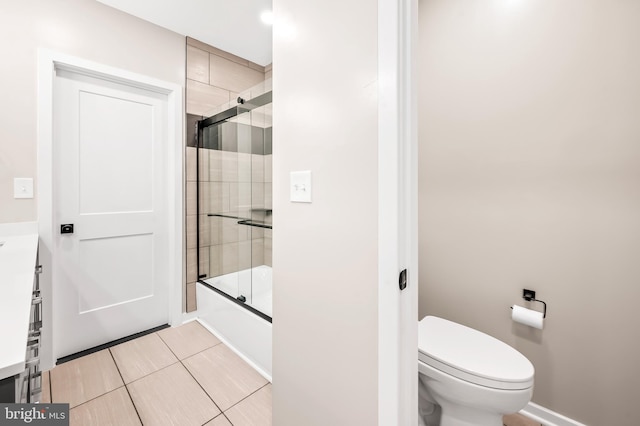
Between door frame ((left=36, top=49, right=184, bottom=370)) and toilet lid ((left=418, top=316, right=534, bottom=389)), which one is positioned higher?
door frame ((left=36, top=49, right=184, bottom=370))

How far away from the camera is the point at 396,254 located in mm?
792

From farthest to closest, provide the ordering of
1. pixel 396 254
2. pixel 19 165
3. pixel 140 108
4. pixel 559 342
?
pixel 140 108
pixel 19 165
pixel 559 342
pixel 396 254

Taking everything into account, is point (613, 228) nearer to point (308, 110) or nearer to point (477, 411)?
point (477, 411)

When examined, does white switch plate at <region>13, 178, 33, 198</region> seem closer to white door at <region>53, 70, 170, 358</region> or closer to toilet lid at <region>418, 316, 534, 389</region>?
white door at <region>53, 70, 170, 358</region>

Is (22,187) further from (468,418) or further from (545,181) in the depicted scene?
(545,181)

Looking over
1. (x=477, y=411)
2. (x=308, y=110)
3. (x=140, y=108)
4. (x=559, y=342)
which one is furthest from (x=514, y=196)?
(x=140, y=108)

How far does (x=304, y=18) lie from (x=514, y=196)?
1.33 m

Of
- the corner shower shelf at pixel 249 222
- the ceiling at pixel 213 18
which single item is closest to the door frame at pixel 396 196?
the corner shower shelf at pixel 249 222

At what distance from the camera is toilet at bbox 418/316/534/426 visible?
41.9 inches

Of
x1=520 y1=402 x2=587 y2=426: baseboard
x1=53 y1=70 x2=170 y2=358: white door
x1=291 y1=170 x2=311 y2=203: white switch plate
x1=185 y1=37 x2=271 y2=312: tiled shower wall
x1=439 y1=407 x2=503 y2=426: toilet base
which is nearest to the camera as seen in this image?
x1=291 y1=170 x2=311 y2=203: white switch plate

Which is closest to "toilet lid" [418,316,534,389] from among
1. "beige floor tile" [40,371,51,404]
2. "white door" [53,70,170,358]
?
"beige floor tile" [40,371,51,404]

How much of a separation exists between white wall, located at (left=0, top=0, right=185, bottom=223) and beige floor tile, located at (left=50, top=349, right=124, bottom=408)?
0.99 m

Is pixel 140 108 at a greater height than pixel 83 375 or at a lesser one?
greater

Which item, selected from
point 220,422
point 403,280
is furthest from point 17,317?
point 220,422
